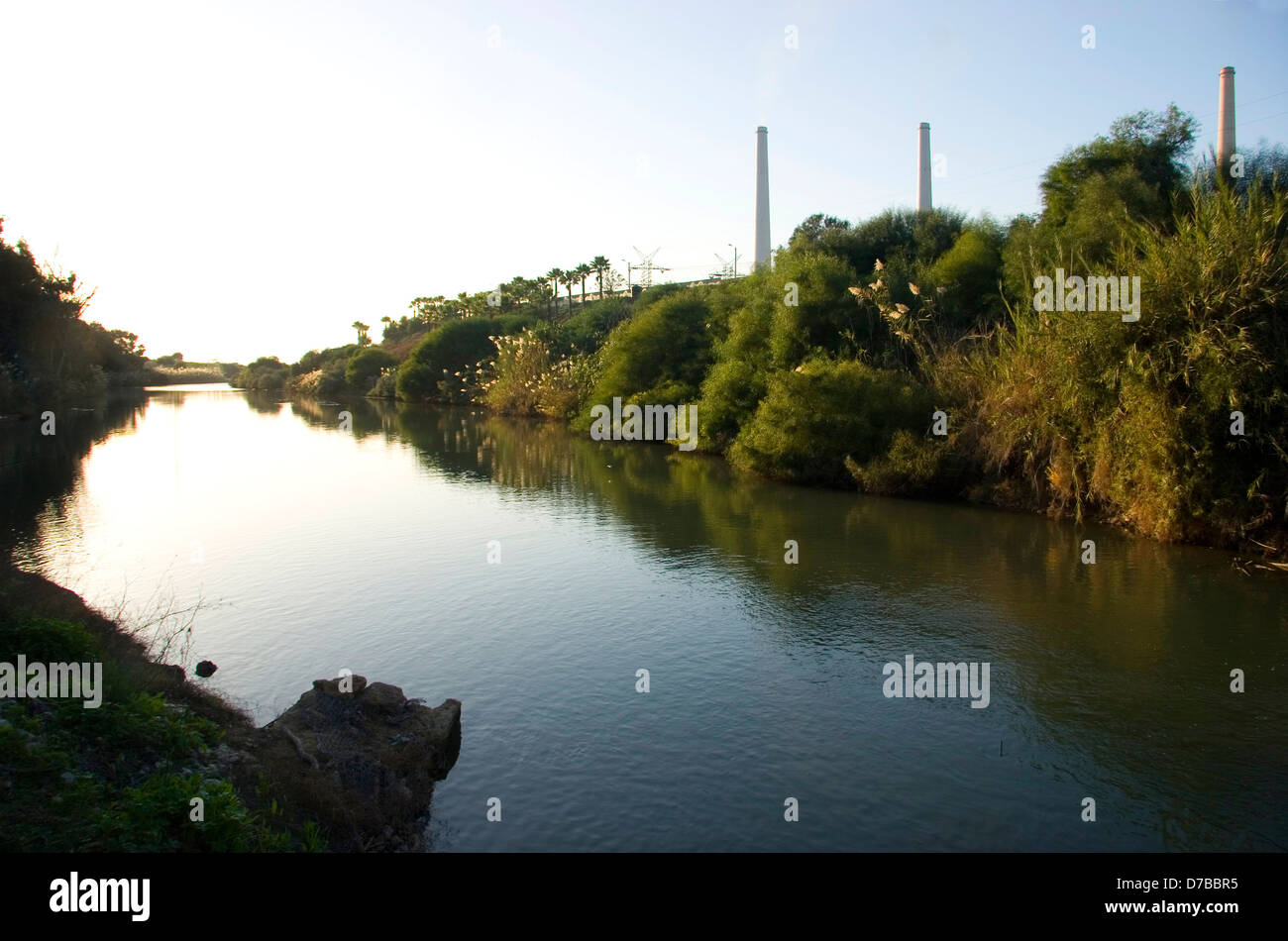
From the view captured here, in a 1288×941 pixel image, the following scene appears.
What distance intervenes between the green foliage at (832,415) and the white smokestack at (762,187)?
49.0m

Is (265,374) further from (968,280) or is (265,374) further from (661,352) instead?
(968,280)

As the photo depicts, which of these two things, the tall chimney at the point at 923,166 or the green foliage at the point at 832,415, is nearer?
the green foliage at the point at 832,415

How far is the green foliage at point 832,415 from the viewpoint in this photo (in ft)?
96.6

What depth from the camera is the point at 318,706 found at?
384 inches

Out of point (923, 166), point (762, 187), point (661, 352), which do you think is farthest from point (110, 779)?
point (762, 187)

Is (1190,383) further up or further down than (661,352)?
further down

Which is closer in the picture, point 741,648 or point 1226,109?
point 741,648

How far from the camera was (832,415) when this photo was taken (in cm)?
2992

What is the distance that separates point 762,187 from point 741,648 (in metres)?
70.5

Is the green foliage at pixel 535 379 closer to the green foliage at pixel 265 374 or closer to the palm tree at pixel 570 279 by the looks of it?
the palm tree at pixel 570 279

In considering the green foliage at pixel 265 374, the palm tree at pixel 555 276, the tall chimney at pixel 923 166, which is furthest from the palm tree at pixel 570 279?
the green foliage at pixel 265 374

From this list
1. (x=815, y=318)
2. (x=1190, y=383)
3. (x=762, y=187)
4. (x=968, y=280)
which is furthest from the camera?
(x=762, y=187)

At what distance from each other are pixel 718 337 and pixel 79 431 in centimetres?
3818
